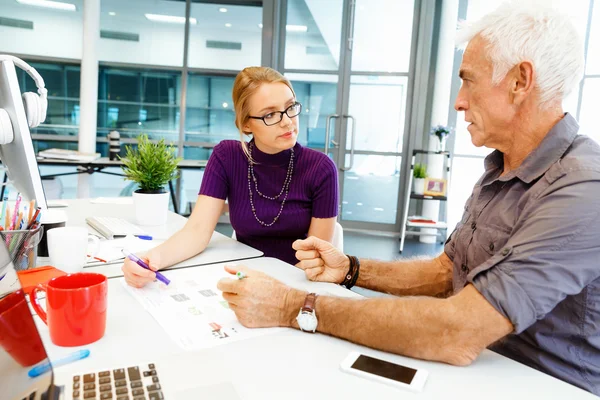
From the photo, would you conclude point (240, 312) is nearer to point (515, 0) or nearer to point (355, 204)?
point (515, 0)

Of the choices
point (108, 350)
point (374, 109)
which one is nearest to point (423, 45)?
point (374, 109)

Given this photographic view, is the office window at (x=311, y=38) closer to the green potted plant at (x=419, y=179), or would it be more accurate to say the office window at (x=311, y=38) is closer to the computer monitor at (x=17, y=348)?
the green potted plant at (x=419, y=179)

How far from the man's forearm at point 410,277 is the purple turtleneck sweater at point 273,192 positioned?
1.51ft

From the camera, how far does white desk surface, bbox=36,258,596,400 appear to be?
2.42 ft

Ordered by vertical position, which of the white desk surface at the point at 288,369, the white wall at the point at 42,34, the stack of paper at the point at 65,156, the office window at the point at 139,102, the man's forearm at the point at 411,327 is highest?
the white wall at the point at 42,34

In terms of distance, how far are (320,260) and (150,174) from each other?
906 millimetres

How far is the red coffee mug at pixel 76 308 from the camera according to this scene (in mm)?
818

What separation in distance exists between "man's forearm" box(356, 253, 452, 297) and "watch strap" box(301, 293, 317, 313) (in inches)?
15.9

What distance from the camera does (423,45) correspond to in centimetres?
515

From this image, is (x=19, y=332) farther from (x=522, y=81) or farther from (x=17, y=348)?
(x=522, y=81)

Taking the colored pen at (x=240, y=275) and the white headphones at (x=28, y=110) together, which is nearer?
the colored pen at (x=240, y=275)

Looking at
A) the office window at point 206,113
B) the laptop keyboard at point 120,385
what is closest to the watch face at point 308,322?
the laptop keyboard at point 120,385

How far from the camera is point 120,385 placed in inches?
26.8

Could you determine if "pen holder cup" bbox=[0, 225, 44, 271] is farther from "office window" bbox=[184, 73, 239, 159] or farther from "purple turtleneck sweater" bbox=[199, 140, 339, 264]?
"office window" bbox=[184, 73, 239, 159]
